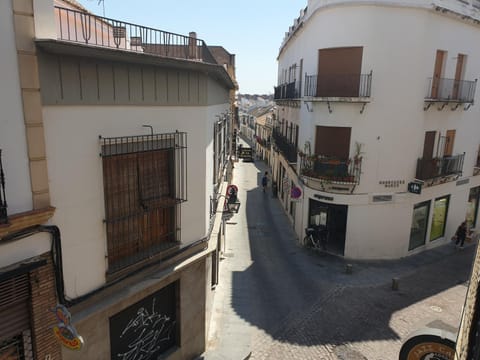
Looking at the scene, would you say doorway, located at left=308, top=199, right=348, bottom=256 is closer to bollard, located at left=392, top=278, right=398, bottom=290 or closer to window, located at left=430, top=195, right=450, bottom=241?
bollard, located at left=392, top=278, right=398, bottom=290

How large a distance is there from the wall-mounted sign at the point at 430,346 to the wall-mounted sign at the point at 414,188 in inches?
382

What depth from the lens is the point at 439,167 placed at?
16.8 meters

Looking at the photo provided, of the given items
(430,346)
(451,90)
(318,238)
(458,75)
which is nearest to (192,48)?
(430,346)

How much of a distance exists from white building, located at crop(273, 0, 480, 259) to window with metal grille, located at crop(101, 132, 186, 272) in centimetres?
996

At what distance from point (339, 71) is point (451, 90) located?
18.5ft

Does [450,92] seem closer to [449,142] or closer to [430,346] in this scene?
[449,142]

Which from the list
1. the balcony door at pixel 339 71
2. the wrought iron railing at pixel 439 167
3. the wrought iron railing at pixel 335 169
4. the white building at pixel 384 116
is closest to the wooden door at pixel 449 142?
the white building at pixel 384 116

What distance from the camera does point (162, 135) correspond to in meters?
6.99

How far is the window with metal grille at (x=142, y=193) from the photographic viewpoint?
6.27 m

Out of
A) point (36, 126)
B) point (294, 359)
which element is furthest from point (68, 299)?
point (294, 359)

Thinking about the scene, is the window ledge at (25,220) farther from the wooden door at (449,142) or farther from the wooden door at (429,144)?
the wooden door at (449,142)

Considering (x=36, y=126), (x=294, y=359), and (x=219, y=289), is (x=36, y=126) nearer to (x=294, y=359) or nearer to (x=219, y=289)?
(x=294, y=359)

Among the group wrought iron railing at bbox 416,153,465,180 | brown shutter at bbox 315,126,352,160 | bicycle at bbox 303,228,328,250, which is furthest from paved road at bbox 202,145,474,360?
brown shutter at bbox 315,126,352,160

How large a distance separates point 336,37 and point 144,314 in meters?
13.2
